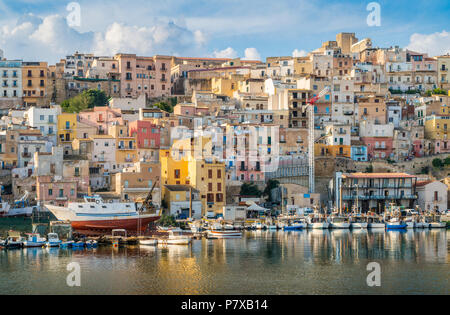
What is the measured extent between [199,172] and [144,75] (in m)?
28.2

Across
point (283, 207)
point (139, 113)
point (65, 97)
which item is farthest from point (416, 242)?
point (65, 97)

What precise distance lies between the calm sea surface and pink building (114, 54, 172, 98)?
3899 cm

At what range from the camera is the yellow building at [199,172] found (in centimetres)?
6631

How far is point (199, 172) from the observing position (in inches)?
2608

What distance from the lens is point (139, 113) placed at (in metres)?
78.8

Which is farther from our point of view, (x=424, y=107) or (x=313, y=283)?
(x=424, y=107)

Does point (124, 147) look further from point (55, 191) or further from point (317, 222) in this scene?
point (317, 222)

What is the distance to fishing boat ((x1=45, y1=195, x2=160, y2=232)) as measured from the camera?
5506 cm

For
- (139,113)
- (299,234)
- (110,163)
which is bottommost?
(299,234)

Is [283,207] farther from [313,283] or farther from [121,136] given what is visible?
[313,283]

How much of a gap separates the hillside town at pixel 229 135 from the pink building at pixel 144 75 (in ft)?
0.44

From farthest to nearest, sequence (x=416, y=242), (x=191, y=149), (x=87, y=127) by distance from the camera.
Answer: (x=87, y=127) → (x=191, y=149) → (x=416, y=242)
